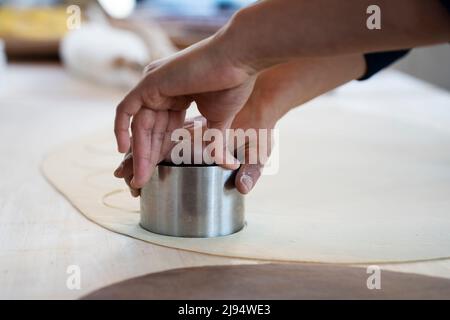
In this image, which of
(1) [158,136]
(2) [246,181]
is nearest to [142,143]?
(1) [158,136]

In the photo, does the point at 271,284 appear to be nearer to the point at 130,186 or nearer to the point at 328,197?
the point at 130,186

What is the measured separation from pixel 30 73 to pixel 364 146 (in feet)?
6.41

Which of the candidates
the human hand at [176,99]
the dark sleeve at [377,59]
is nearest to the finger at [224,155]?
the human hand at [176,99]

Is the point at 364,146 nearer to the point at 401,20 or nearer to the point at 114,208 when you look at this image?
the point at 114,208

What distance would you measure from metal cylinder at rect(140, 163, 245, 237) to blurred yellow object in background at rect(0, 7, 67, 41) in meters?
2.74

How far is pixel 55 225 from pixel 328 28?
1.83 feet

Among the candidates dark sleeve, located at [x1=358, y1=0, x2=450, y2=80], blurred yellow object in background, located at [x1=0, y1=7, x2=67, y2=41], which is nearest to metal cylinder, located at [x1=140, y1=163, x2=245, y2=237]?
dark sleeve, located at [x1=358, y1=0, x2=450, y2=80]

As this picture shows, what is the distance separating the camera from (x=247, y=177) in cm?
107

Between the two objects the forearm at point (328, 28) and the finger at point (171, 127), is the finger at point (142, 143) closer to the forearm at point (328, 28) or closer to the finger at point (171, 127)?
the finger at point (171, 127)

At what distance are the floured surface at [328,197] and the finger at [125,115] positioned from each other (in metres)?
0.17

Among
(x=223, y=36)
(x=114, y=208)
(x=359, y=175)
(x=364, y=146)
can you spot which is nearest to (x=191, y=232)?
(x=114, y=208)

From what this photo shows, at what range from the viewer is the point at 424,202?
1290mm

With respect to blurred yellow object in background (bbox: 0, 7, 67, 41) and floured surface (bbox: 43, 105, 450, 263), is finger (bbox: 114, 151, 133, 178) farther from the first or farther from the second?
blurred yellow object in background (bbox: 0, 7, 67, 41)

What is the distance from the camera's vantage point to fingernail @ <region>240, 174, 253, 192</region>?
1.06 m
